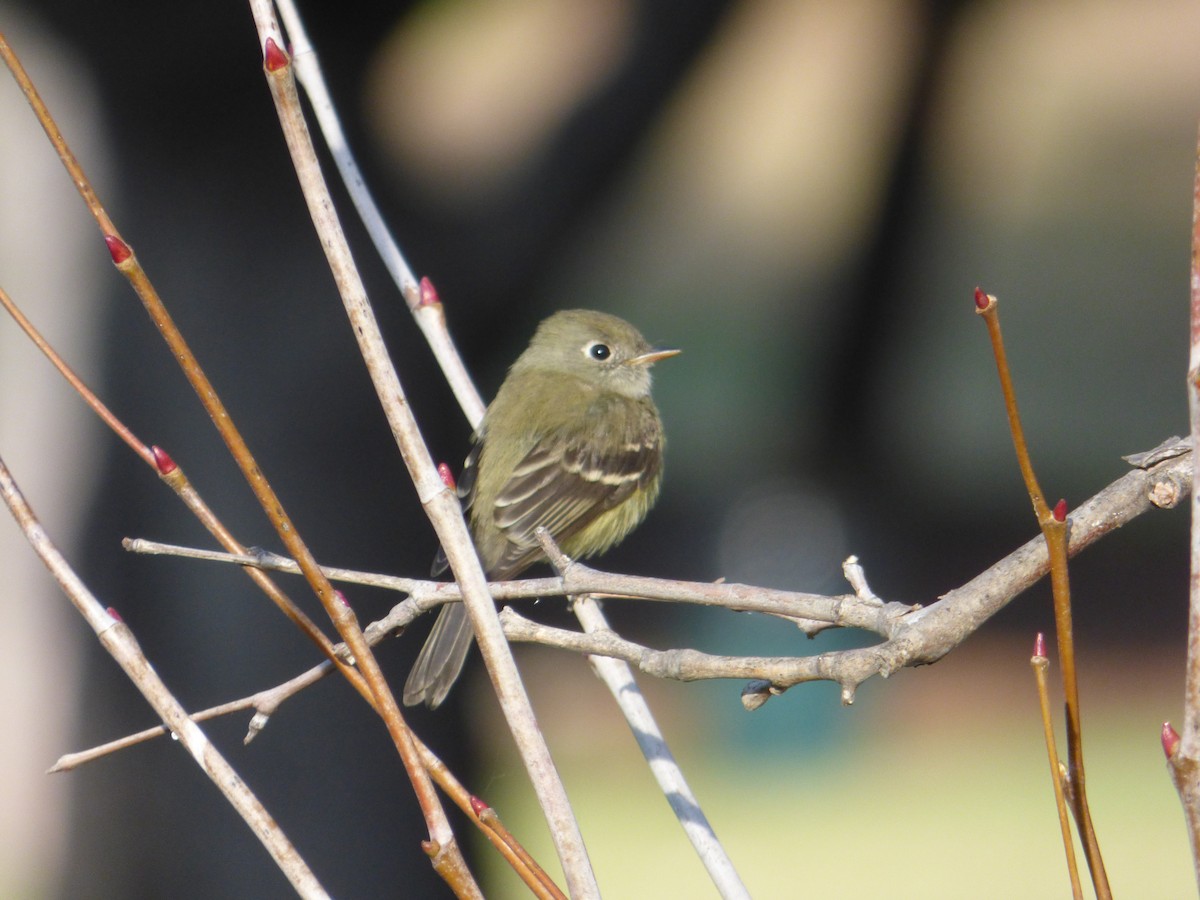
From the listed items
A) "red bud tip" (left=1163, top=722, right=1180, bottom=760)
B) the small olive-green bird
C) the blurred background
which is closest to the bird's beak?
the small olive-green bird

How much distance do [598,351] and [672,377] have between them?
564cm

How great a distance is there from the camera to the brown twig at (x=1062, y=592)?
43.6 inches

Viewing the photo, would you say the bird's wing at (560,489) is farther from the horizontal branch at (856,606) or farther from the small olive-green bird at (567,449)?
the horizontal branch at (856,606)

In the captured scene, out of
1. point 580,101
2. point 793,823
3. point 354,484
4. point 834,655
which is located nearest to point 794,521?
point 793,823

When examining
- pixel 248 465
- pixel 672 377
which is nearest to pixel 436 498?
pixel 248 465

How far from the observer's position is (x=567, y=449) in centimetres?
401

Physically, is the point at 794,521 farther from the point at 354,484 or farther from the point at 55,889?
the point at 55,889

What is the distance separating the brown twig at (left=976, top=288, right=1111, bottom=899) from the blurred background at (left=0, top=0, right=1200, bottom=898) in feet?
9.37

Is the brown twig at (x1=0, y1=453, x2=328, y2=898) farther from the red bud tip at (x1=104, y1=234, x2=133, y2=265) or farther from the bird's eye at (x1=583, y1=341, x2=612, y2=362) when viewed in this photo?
the bird's eye at (x1=583, y1=341, x2=612, y2=362)

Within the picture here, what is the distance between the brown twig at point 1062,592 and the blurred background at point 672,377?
2857mm

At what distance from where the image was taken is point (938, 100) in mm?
6191

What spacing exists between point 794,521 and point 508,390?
4.74 metres

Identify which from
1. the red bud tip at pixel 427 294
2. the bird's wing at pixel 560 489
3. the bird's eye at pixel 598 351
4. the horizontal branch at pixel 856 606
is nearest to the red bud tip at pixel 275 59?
the red bud tip at pixel 427 294

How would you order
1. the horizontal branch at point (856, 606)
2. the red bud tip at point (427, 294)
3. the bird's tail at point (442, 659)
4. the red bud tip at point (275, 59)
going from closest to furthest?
the red bud tip at point (275, 59), the horizontal branch at point (856, 606), the red bud tip at point (427, 294), the bird's tail at point (442, 659)
